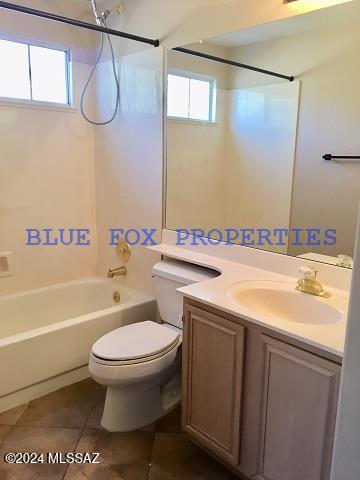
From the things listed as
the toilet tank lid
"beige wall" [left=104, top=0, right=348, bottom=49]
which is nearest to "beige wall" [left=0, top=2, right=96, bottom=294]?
"beige wall" [left=104, top=0, right=348, bottom=49]

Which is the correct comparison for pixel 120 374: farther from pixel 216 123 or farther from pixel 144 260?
pixel 216 123

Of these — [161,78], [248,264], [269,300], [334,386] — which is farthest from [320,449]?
[161,78]

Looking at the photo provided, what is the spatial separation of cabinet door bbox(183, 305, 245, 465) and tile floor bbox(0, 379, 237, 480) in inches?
5.9

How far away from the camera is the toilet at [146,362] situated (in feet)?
6.30

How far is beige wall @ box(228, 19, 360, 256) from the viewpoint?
1670 millimetres

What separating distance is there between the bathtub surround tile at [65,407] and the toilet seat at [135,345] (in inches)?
18.7

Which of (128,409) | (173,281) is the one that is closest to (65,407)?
(128,409)

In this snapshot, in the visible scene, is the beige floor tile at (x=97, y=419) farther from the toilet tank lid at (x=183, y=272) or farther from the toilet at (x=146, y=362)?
the toilet tank lid at (x=183, y=272)

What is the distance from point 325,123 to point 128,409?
175 centimetres

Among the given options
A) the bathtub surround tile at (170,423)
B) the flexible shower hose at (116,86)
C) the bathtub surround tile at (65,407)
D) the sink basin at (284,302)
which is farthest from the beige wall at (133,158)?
the sink basin at (284,302)

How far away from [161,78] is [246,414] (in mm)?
1989

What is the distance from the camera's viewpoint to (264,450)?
60.4 inches

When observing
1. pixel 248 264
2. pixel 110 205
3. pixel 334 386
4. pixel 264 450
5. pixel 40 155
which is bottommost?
pixel 264 450

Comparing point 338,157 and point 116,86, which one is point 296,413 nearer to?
point 338,157
